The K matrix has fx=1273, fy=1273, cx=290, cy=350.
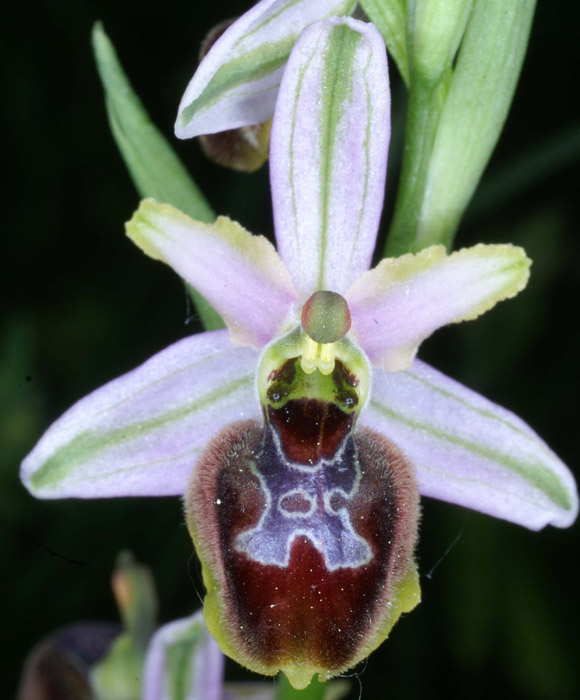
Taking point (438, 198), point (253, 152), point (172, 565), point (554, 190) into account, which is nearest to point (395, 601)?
point (438, 198)

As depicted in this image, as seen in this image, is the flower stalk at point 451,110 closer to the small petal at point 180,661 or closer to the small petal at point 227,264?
the small petal at point 227,264

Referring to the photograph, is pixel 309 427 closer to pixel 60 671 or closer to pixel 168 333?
pixel 60 671

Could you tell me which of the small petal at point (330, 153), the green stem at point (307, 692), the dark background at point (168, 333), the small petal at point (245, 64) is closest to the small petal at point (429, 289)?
the small petal at point (330, 153)

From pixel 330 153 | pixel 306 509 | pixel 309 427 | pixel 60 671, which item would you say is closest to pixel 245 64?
pixel 330 153

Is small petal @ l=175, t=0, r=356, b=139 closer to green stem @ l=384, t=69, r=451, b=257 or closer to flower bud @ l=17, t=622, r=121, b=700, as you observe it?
green stem @ l=384, t=69, r=451, b=257

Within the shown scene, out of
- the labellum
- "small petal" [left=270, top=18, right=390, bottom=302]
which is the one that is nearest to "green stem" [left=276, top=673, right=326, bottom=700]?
the labellum
